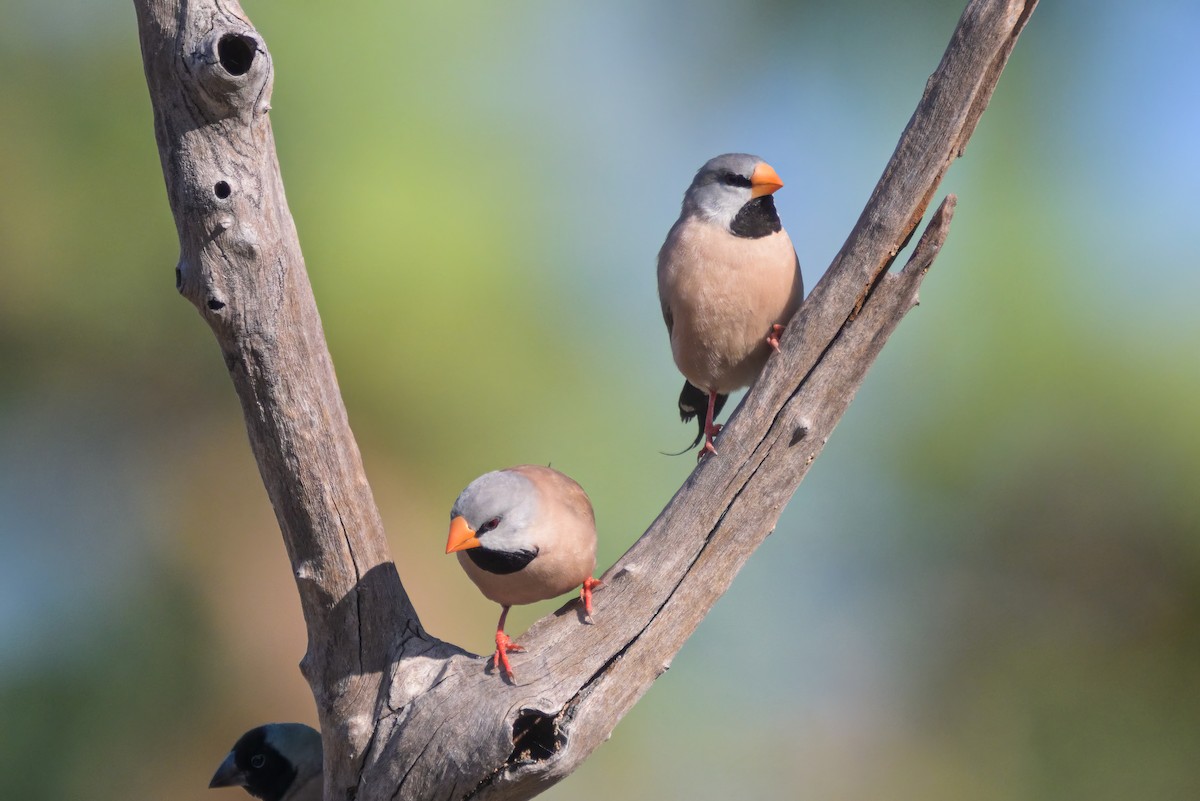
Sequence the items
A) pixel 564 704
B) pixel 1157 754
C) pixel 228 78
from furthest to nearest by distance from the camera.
A: 1. pixel 1157 754
2. pixel 564 704
3. pixel 228 78

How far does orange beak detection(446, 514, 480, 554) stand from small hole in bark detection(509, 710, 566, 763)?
1.62 feet

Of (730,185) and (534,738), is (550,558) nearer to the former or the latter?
(534,738)

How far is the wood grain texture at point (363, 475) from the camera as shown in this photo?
2.35 metres

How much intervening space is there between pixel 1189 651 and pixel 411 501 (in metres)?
5.62

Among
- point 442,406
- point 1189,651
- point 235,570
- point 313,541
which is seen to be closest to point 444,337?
point 442,406

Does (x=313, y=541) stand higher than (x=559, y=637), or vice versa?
(x=313, y=541)

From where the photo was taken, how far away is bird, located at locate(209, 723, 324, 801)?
158 inches

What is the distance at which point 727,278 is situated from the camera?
9.76 feet

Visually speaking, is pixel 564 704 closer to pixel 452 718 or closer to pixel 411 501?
pixel 452 718

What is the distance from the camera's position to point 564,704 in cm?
246

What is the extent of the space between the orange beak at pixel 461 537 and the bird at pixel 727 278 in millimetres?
695

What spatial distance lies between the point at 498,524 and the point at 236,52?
1328 millimetres

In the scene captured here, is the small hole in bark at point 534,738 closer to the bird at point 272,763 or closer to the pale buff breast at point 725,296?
the pale buff breast at point 725,296

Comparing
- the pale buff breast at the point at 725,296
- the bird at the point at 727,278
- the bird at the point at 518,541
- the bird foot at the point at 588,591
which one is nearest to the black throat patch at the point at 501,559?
the bird at the point at 518,541
